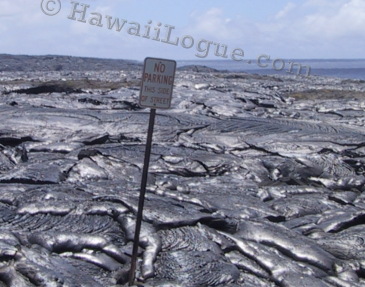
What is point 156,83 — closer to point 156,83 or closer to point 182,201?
point 156,83

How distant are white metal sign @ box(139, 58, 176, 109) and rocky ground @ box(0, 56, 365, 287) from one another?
5.58 feet

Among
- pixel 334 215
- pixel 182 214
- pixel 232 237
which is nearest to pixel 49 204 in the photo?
pixel 182 214

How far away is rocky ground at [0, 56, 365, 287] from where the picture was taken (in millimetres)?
6121

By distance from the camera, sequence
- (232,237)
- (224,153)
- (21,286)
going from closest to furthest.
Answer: (21,286), (232,237), (224,153)

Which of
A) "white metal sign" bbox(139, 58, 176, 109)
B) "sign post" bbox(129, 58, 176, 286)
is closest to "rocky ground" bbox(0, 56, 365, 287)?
"sign post" bbox(129, 58, 176, 286)

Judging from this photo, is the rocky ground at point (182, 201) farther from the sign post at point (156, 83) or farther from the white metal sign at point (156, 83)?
the white metal sign at point (156, 83)

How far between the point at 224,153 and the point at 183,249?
5.81 metres

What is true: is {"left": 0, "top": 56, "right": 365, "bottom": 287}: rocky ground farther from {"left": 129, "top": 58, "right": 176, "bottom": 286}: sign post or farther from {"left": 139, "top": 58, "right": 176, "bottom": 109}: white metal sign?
{"left": 139, "top": 58, "right": 176, "bottom": 109}: white metal sign

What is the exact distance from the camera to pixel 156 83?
569 centimetres

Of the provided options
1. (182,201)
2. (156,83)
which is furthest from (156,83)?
(182,201)

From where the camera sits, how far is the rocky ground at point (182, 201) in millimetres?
6121

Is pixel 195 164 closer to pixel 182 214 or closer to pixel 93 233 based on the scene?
pixel 182 214

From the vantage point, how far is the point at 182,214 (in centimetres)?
735

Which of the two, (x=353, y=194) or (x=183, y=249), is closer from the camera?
(x=183, y=249)
